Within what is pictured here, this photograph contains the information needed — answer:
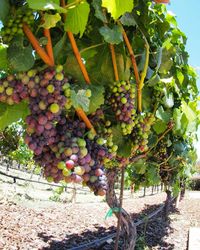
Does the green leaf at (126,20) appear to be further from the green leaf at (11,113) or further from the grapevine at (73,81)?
the green leaf at (11,113)

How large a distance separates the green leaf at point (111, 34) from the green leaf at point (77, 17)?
18 centimetres

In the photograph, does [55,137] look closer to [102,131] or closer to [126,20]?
[102,131]

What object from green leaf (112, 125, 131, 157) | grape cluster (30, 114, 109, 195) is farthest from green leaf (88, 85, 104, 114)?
green leaf (112, 125, 131, 157)

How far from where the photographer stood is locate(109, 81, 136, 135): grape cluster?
1.63 metres

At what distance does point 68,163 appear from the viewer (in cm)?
113

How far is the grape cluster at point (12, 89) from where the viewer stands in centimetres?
121

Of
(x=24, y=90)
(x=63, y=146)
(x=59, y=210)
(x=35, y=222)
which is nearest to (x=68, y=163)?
(x=63, y=146)

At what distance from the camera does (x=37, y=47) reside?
1.18 m

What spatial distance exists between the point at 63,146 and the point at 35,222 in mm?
6659

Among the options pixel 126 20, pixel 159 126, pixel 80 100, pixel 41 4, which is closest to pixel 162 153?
pixel 159 126

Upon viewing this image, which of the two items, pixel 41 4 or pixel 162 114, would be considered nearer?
pixel 41 4

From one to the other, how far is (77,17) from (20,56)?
0.77 feet

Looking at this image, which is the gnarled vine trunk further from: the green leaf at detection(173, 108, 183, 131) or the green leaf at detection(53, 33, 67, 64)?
the green leaf at detection(53, 33, 67, 64)

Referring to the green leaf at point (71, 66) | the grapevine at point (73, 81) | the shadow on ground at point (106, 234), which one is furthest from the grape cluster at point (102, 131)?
the shadow on ground at point (106, 234)
